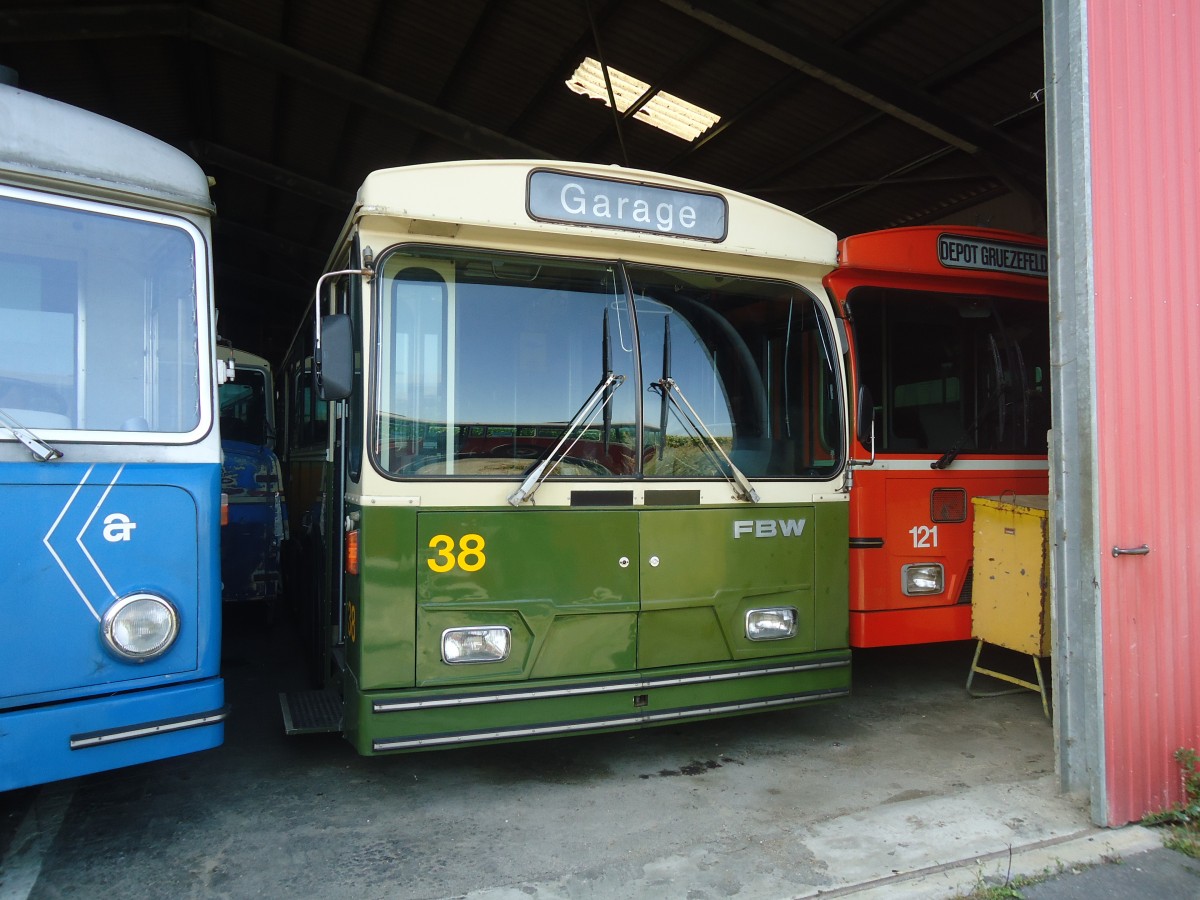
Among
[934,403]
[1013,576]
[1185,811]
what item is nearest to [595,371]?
[934,403]

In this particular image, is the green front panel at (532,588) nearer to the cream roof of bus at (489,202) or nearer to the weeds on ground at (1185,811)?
the cream roof of bus at (489,202)

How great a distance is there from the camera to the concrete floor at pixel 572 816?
10.4 ft

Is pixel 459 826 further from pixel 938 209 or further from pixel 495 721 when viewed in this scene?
pixel 938 209

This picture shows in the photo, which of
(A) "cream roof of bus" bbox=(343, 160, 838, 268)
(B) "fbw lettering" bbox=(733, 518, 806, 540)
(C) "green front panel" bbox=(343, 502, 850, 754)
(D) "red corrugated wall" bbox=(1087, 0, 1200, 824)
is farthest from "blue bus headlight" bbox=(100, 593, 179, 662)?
(D) "red corrugated wall" bbox=(1087, 0, 1200, 824)

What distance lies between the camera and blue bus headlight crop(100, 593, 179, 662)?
2.99 metres

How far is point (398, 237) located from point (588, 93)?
649cm

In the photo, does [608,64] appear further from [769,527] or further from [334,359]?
[334,359]

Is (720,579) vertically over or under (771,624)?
over

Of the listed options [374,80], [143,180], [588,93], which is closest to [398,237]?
[143,180]

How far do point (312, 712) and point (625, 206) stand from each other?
2.98m

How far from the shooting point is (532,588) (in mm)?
3781

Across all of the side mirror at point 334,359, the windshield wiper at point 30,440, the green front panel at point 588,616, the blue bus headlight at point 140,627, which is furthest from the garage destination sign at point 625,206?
the blue bus headlight at point 140,627

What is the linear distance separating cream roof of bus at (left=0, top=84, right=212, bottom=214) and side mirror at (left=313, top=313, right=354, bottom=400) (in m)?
0.67

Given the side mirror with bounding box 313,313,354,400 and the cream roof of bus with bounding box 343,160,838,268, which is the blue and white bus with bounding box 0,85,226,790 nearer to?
the side mirror with bounding box 313,313,354,400
